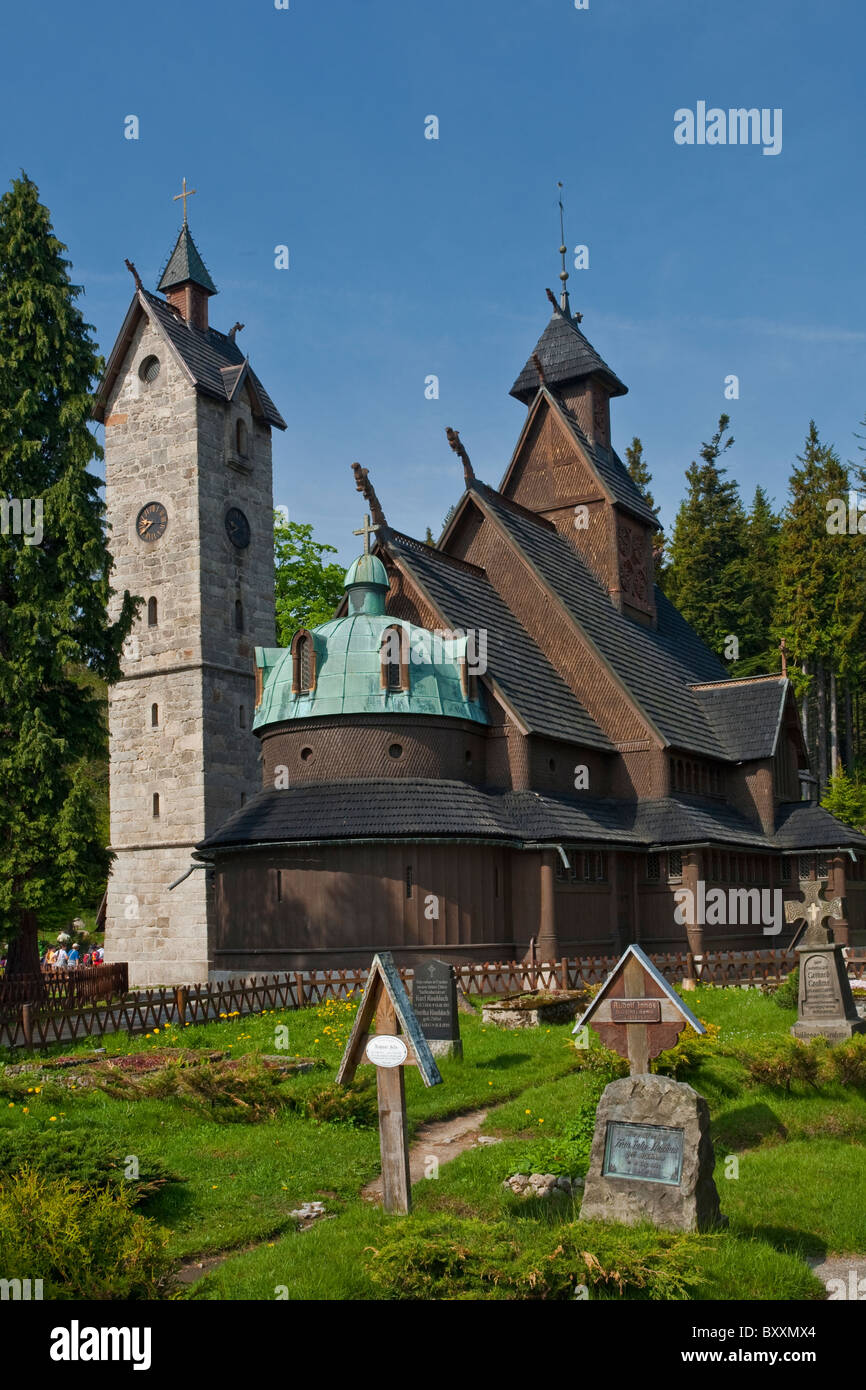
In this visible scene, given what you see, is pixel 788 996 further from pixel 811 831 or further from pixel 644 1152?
pixel 811 831

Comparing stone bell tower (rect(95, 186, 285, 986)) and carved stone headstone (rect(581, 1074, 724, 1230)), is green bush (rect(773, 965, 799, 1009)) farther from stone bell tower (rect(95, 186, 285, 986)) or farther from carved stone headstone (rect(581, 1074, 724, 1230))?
stone bell tower (rect(95, 186, 285, 986))

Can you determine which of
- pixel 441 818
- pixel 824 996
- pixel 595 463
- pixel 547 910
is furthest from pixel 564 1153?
pixel 595 463

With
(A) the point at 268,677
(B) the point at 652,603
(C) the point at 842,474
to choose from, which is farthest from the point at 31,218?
(C) the point at 842,474

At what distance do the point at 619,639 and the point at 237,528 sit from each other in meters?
15.2

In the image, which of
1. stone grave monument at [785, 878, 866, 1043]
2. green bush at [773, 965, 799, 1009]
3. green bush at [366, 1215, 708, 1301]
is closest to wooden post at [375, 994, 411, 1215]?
green bush at [366, 1215, 708, 1301]

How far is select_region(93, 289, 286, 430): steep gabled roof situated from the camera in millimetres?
44750

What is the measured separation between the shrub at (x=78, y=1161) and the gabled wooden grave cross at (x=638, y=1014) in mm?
4911

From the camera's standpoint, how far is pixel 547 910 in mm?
29391

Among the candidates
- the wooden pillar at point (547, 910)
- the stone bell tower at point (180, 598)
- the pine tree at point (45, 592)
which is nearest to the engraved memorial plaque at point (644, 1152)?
the pine tree at point (45, 592)

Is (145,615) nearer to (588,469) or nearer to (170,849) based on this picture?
(170,849)

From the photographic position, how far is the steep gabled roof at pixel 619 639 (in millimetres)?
35469

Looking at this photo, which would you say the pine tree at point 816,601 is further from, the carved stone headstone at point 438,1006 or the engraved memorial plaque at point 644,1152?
the engraved memorial plaque at point 644,1152

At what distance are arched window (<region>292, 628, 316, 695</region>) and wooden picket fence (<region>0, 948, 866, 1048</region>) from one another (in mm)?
6819

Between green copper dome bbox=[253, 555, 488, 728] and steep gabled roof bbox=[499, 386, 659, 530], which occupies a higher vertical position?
steep gabled roof bbox=[499, 386, 659, 530]
